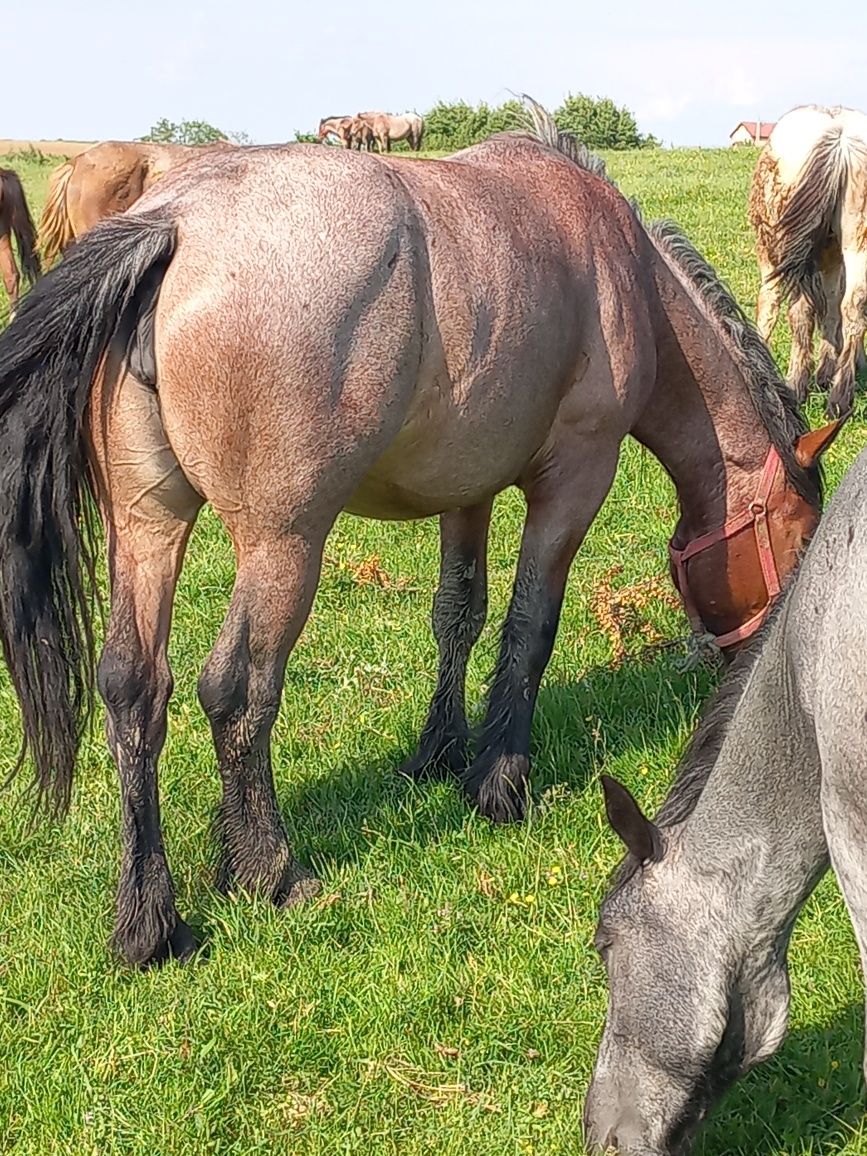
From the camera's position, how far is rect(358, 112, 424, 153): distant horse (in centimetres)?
4362

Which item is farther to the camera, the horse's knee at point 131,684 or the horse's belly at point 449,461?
the horse's belly at point 449,461

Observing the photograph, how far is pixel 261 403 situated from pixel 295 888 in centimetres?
160

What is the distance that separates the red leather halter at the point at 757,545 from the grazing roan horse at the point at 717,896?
2.18 m

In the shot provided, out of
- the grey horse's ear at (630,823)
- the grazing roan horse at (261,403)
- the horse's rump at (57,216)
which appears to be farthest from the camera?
the horse's rump at (57,216)

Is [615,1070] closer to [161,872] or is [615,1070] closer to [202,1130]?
[202,1130]

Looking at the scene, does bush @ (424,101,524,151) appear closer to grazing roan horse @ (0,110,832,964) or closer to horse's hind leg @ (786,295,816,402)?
horse's hind leg @ (786,295,816,402)

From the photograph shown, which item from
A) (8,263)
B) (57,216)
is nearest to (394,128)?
(8,263)

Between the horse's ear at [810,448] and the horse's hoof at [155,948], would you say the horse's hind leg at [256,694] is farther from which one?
the horse's ear at [810,448]

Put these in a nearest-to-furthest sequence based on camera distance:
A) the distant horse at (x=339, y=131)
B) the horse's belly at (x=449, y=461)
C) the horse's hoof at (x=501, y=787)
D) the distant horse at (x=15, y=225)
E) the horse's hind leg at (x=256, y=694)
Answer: the horse's hind leg at (x=256, y=694)
the horse's belly at (x=449, y=461)
the horse's hoof at (x=501, y=787)
the distant horse at (x=15, y=225)
the distant horse at (x=339, y=131)

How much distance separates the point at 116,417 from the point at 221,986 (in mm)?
1687

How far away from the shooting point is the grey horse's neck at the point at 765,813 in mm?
2779

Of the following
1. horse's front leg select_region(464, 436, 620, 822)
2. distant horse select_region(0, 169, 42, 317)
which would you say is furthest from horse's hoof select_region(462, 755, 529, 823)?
distant horse select_region(0, 169, 42, 317)

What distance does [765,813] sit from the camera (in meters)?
2.85

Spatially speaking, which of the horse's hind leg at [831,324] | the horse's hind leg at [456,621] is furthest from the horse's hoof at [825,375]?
the horse's hind leg at [456,621]
